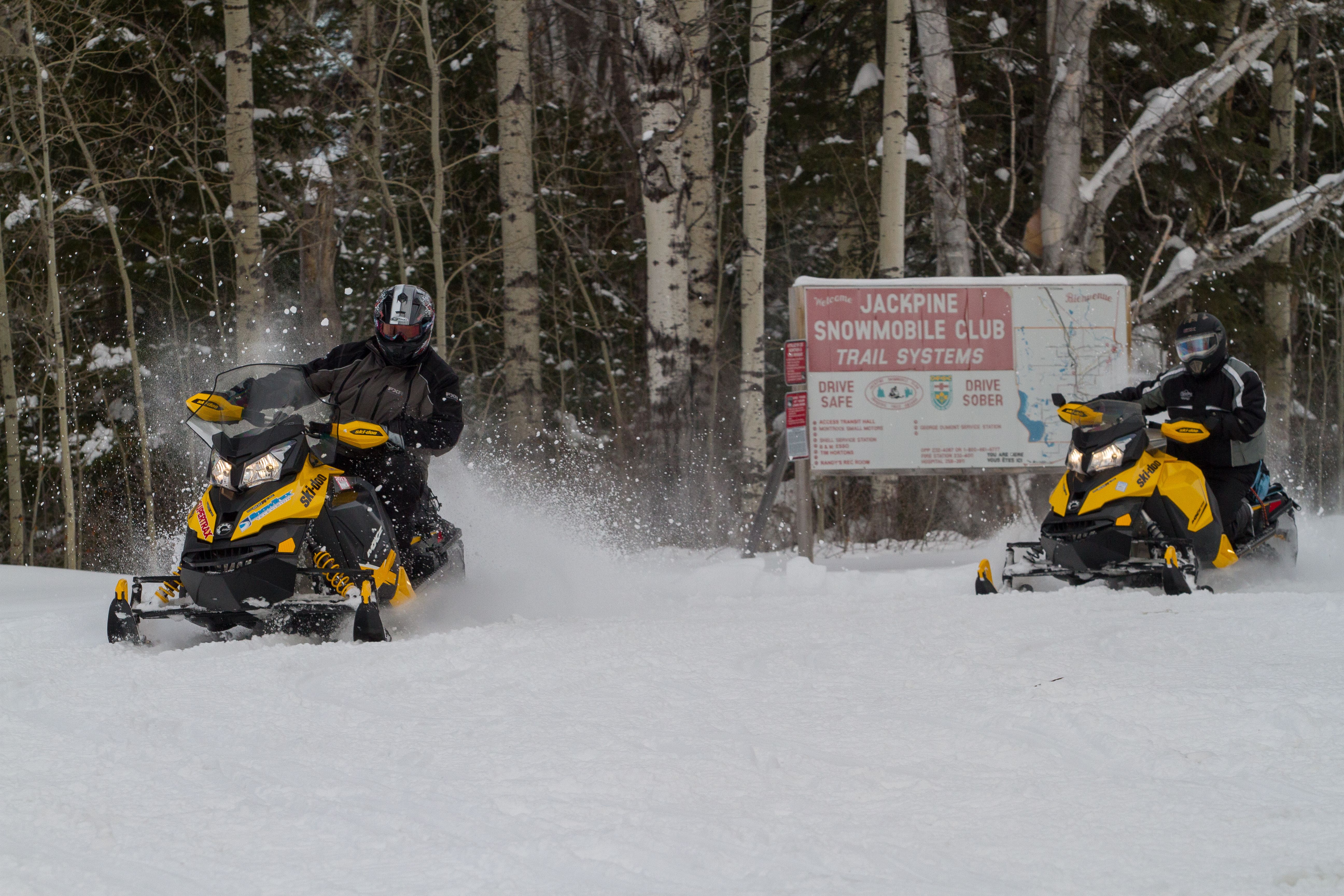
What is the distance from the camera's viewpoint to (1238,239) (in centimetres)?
1132

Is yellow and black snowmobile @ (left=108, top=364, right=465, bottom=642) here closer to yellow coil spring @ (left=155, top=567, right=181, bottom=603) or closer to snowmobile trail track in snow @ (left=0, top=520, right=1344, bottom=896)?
yellow coil spring @ (left=155, top=567, right=181, bottom=603)

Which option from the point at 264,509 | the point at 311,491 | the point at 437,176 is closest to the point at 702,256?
the point at 437,176

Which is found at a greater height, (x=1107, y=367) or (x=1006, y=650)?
(x=1107, y=367)

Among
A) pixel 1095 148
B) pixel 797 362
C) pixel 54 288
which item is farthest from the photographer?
pixel 1095 148

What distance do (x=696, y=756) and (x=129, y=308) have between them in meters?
12.4

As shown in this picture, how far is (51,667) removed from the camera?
4355 millimetres

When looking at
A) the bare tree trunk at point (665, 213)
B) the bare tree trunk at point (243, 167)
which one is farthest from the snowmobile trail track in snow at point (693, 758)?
the bare tree trunk at point (243, 167)

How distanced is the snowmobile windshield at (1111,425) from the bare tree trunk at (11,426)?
432 inches

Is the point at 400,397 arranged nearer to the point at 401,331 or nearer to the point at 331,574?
the point at 401,331

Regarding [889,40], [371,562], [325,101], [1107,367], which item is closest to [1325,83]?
[889,40]

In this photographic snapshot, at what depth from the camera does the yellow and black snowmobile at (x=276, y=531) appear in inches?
192

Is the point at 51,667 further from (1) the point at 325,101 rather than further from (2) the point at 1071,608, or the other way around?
(1) the point at 325,101

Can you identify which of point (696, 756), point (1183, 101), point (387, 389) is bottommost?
point (696, 756)

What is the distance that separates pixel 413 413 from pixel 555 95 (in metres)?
14.6
